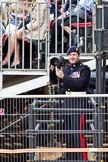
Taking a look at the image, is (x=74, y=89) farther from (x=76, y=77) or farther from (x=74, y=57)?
(x=74, y=57)

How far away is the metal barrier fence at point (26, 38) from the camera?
30.6ft

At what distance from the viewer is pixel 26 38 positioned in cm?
948

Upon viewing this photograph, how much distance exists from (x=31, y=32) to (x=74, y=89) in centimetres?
167

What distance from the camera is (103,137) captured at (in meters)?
7.50

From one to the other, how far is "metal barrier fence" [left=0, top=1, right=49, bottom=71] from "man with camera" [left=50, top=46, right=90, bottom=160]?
3.44 feet

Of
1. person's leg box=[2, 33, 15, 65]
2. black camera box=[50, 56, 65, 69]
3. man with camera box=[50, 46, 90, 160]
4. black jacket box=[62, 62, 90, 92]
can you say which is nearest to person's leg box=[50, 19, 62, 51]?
black camera box=[50, 56, 65, 69]

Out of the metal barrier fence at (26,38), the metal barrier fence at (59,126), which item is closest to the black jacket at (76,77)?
the metal barrier fence at (59,126)

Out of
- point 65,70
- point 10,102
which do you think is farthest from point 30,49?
point 10,102

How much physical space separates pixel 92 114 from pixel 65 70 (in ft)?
3.52

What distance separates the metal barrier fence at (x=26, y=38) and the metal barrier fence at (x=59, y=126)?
1.76 m

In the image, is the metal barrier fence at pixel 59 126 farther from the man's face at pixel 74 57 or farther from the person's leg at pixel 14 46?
the person's leg at pixel 14 46

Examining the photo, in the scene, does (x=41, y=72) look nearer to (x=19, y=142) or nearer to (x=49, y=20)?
(x=49, y=20)

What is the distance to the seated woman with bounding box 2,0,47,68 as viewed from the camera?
368 inches

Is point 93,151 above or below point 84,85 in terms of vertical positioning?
below
